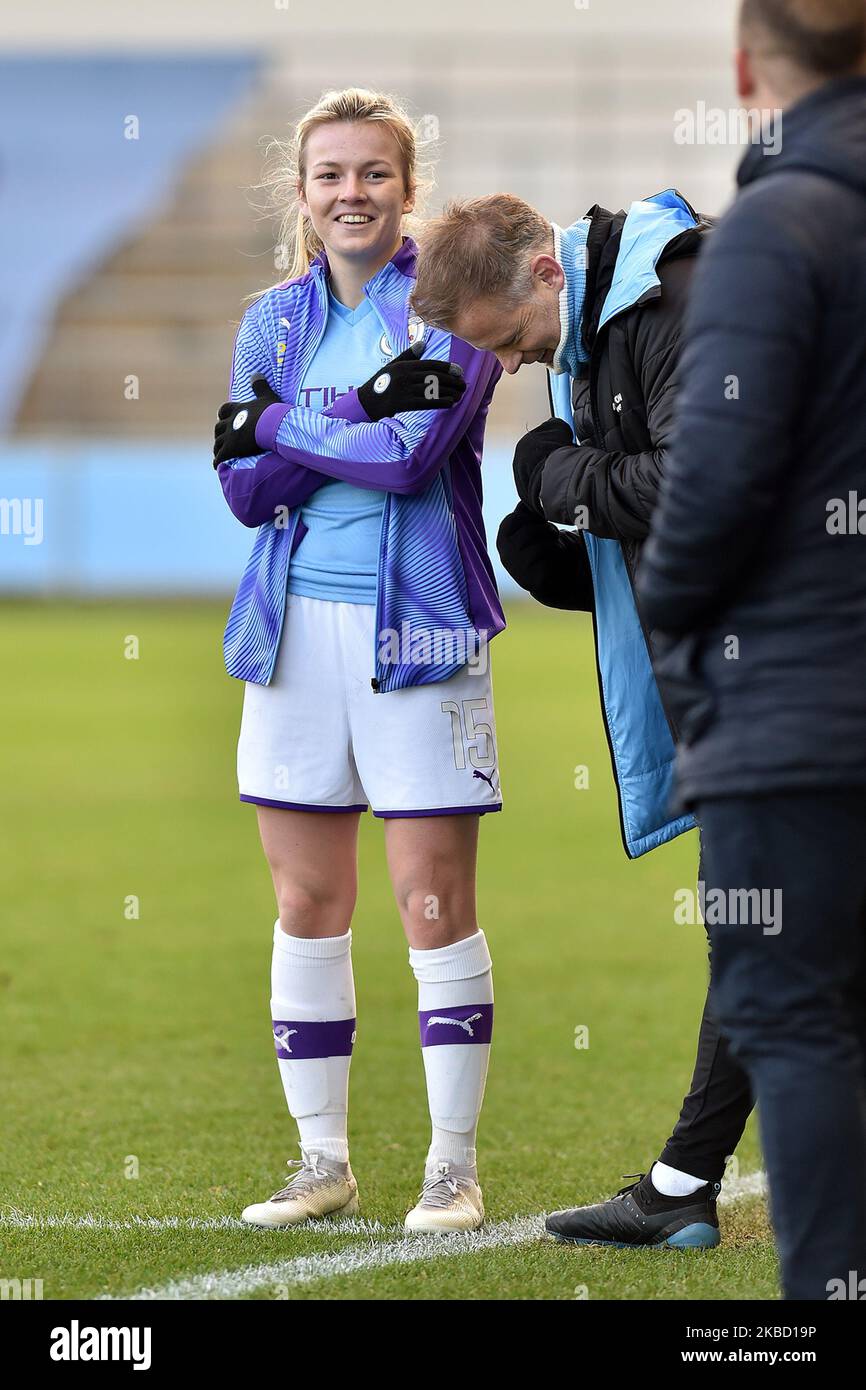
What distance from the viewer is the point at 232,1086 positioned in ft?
14.2

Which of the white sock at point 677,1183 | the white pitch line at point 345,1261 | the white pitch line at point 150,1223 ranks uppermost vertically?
the white sock at point 677,1183

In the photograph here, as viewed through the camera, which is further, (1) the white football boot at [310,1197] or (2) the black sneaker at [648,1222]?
(1) the white football boot at [310,1197]

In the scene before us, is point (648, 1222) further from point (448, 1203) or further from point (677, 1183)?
point (448, 1203)

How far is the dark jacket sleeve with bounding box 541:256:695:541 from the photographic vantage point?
108 inches

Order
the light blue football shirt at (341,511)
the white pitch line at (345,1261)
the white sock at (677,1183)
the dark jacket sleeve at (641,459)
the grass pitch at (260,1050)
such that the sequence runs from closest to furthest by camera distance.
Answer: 1. the dark jacket sleeve at (641,459)
2. the white pitch line at (345,1261)
3. the grass pitch at (260,1050)
4. the white sock at (677,1183)
5. the light blue football shirt at (341,511)

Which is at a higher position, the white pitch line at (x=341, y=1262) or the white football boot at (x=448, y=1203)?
the white football boot at (x=448, y=1203)

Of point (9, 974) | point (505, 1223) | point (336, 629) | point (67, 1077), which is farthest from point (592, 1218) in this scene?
point (9, 974)

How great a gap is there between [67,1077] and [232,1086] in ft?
1.38

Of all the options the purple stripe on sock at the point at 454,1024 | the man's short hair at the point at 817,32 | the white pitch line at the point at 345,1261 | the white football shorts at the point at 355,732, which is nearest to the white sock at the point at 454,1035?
the purple stripe on sock at the point at 454,1024

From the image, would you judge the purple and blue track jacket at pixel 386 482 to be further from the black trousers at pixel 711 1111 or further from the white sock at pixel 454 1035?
the black trousers at pixel 711 1111

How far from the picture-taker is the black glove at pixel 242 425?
10.6ft

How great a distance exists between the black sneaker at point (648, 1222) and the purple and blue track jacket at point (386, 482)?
994mm

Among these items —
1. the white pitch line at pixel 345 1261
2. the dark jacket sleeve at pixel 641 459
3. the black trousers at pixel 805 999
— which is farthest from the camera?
the white pitch line at pixel 345 1261

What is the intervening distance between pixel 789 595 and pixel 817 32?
639 mm
